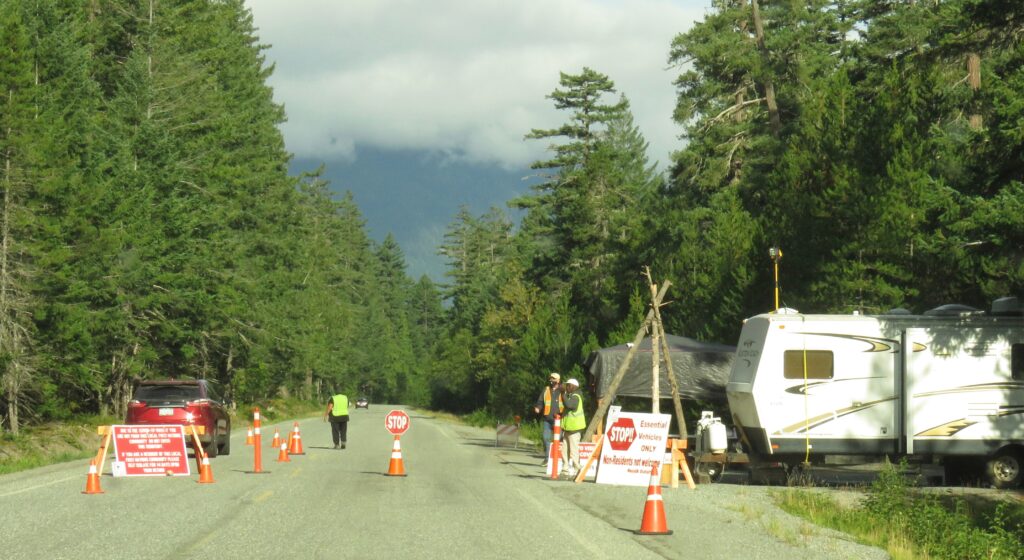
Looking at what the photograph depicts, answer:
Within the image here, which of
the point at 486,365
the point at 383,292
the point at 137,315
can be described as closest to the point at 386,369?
the point at 383,292

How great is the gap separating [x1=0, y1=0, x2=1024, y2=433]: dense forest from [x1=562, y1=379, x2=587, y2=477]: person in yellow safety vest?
7325mm

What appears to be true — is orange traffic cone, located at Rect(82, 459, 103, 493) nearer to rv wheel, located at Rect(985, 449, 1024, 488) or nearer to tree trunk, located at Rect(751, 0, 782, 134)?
rv wheel, located at Rect(985, 449, 1024, 488)

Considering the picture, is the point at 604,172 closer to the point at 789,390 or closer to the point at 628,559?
the point at 789,390

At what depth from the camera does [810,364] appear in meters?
21.3

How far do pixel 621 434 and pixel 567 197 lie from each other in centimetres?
4508

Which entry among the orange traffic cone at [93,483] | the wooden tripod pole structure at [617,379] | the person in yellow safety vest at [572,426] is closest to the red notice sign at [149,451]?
the orange traffic cone at [93,483]

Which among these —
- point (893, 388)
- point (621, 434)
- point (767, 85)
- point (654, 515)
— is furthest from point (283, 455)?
point (767, 85)

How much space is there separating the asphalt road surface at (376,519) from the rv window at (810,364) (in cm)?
235

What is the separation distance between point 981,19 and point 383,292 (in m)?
156

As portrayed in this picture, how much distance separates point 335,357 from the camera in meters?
104

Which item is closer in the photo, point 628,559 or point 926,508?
point 628,559

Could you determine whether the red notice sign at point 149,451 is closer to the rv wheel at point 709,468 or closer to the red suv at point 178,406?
the red suv at point 178,406

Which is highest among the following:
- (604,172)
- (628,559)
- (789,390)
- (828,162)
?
(604,172)

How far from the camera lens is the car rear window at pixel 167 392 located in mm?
23859
